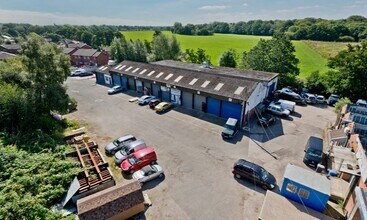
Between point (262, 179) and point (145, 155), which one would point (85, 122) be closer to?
point (145, 155)

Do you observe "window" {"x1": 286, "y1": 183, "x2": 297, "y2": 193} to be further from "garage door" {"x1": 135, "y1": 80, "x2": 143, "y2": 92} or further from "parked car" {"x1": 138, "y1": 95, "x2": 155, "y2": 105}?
"garage door" {"x1": 135, "y1": 80, "x2": 143, "y2": 92}

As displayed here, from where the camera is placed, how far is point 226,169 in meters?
18.7

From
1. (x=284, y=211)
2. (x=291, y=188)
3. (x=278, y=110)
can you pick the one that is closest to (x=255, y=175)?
(x=291, y=188)

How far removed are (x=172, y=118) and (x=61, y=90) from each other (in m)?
14.4

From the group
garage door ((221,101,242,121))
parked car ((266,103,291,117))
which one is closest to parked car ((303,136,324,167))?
garage door ((221,101,242,121))

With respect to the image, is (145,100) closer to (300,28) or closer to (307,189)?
(307,189)

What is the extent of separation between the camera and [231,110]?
27.5 m

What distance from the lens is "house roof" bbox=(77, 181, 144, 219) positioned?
12.6 meters

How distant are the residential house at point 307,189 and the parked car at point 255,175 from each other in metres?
1.52

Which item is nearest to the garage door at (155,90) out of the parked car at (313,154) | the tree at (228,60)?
the tree at (228,60)

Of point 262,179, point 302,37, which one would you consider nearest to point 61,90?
point 262,179

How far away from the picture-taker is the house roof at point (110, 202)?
12.6 meters

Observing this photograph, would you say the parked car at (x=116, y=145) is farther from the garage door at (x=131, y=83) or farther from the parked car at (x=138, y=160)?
the garage door at (x=131, y=83)

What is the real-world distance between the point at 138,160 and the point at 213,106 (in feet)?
48.5
